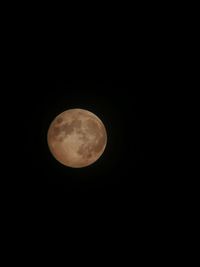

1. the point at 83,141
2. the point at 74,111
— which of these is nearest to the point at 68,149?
the point at 83,141

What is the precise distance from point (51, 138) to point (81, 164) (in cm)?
53

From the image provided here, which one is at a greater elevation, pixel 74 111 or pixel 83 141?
pixel 74 111

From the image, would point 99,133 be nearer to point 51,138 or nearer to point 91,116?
point 91,116

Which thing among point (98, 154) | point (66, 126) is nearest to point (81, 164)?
point (98, 154)

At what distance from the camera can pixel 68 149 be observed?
4.47 meters

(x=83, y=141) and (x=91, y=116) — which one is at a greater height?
(x=91, y=116)

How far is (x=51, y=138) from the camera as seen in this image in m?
4.59

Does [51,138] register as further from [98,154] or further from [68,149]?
[98,154]

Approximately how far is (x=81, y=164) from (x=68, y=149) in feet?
1.12

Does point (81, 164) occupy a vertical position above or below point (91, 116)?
below

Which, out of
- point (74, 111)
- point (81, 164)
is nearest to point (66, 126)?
point (74, 111)

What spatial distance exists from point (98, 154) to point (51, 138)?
67 centimetres

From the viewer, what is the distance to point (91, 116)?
468 centimetres

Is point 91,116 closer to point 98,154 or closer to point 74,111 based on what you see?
point 74,111
